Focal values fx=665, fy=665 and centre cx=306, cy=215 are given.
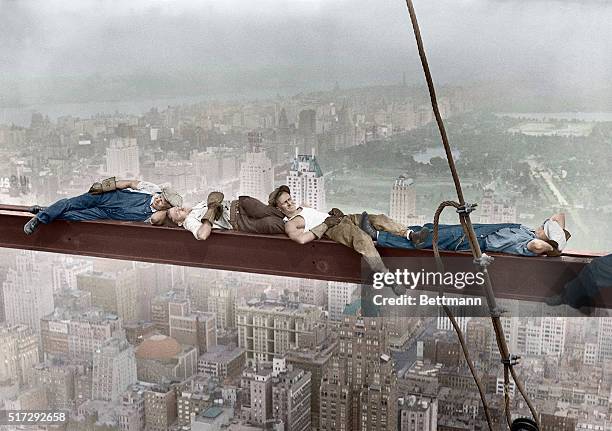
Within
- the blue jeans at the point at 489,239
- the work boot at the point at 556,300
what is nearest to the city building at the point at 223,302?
the blue jeans at the point at 489,239

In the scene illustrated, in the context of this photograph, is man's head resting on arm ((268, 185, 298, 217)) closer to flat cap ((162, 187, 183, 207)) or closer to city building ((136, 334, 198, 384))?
flat cap ((162, 187, 183, 207))

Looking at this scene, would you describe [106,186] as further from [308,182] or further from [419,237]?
[419,237]

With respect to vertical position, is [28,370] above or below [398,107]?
below

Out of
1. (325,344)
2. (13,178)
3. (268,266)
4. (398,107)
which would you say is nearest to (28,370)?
(13,178)

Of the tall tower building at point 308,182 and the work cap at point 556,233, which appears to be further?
the tall tower building at point 308,182

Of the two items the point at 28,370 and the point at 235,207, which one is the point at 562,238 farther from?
the point at 28,370

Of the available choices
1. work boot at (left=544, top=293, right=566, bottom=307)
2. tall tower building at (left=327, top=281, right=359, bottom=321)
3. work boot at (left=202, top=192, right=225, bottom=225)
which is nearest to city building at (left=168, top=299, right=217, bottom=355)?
tall tower building at (left=327, top=281, right=359, bottom=321)

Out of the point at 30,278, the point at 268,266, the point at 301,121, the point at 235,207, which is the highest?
the point at 301,121

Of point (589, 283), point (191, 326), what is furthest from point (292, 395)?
point (589, 283)

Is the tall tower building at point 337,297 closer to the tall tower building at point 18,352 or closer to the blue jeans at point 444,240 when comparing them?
the blue jeans at point 444,240
